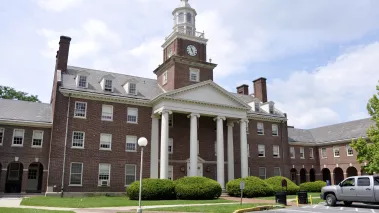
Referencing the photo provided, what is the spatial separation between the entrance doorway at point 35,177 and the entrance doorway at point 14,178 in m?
0.98

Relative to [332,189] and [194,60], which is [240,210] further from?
[194,60]

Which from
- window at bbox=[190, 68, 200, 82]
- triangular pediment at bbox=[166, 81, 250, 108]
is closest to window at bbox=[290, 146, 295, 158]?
triangular pediment at bbox=[166, 81, 250, 108]

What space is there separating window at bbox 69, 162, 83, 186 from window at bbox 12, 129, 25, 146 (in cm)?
517

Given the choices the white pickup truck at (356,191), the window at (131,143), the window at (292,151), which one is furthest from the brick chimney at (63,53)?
the window at (292,151)

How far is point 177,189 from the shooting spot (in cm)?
2695

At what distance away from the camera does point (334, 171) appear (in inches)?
2002

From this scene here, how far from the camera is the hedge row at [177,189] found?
84.6ft

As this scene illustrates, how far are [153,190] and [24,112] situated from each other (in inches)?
616

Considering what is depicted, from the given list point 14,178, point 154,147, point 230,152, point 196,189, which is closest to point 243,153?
point 230,152

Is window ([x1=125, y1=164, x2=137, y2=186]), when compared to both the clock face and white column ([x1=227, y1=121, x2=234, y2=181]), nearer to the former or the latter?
white column ([x1=227, y1=121, x2=234, y2=181])

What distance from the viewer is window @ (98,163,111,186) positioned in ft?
103

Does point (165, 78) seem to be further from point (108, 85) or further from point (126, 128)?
point (126, 128)

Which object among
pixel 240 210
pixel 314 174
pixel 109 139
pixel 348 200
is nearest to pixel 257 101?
pixel 314 174

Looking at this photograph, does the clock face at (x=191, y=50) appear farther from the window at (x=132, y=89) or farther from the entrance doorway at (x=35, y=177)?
the entrance doorway at (x=35, y=177)
